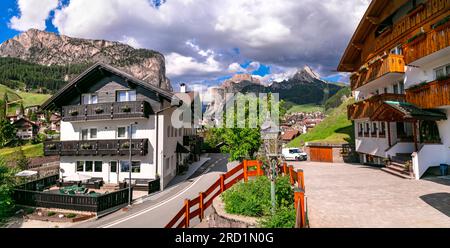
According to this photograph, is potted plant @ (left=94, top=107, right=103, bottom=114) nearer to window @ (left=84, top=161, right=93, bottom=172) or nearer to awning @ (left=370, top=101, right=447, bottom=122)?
window @ (left=84, top=161, right=93, bottom=172)

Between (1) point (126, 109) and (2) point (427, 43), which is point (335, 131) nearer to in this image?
(2) point (427, 43)

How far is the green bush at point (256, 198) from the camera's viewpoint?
8539mm

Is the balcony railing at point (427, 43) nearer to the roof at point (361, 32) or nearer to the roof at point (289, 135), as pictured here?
the roof at point (361, 32)

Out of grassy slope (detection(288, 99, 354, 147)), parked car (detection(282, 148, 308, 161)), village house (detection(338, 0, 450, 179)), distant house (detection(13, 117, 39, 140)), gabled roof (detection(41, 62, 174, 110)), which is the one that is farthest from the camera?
distant house (detection(13, 117, 39, 140))

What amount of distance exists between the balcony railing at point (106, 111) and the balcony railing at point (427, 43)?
19.7 metres

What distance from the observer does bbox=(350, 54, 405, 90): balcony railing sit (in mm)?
16859

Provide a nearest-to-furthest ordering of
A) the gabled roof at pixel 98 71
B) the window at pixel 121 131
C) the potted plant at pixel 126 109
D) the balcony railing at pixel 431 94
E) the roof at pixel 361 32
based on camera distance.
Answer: the balcony railing at pixel 431 94, the roof at pixel 361 32, the gabled roof at pixel 98 71, the potted plant at pixel 126 109, the window at pixel 121 131

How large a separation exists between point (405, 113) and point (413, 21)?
22.1 feet

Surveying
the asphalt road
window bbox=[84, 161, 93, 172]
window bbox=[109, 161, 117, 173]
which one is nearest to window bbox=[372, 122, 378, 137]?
the asphalt road

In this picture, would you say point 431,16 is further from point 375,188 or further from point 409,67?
point 375,188

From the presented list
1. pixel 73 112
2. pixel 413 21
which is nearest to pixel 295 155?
pixel 413 21

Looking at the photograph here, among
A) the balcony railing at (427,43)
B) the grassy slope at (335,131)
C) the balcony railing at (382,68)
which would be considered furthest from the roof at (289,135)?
the balcony railing at (427,43)

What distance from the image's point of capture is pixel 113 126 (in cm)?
2456

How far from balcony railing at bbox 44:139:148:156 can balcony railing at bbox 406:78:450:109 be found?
2002 centimetres
